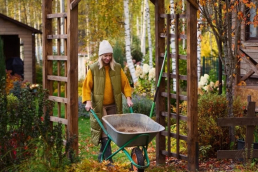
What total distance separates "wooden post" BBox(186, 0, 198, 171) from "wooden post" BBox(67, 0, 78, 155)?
1.59m

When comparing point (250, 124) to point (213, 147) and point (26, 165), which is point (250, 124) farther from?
point (26, 165)

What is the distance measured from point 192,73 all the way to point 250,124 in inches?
47.2

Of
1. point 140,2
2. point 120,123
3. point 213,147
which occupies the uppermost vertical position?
point 140,2

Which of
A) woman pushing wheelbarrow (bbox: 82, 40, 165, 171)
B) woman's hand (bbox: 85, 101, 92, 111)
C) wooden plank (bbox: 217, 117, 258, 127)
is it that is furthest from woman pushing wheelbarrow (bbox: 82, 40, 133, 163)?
wooden plank (bbox: 217, 117, 258, 127)

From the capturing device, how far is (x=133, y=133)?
623 cm

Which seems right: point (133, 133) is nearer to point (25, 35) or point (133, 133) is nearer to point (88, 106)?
point (88, 106)

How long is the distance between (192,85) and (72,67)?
1.71 meters

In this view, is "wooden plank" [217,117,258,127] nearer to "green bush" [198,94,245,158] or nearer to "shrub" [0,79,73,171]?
"green bush" [198,94,245,158]

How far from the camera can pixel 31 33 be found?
19766 mm

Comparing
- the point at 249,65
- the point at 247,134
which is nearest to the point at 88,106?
the point at 247,134

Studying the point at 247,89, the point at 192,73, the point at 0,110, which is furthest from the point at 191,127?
the point at 247,89

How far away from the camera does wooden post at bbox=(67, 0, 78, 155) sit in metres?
7.34

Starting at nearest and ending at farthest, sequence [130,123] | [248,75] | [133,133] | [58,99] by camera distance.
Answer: [133,133], [130,123], [58,99], [248,75]

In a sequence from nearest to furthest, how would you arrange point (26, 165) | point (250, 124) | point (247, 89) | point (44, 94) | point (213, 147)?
point (26, 165) → point (44, 94) → point (250, 124) → point (213, 147) → point (247, 89)
